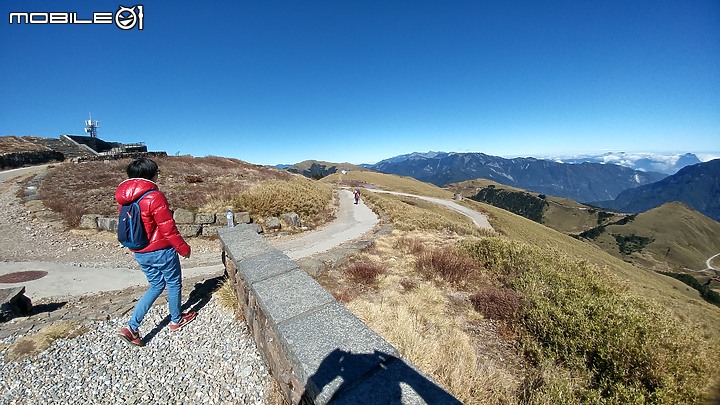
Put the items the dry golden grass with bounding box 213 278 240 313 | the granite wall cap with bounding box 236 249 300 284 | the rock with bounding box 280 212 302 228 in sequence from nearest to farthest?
the granite wall cap with bounding box 236 249 300 284 → the dry golden grass with bounding box 213 278 240 313 → the rock with bounding box 280 212 302 228

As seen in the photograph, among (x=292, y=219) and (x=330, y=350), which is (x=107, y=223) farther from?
(x=330, y=350)

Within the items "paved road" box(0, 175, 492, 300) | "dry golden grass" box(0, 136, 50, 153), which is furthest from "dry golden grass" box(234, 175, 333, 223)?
"dry golden grass" box(0, 136, 50, 153)

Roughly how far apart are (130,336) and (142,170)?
2590 mm

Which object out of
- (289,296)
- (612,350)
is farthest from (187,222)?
(612,350)

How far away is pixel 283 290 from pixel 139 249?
93.2 inches

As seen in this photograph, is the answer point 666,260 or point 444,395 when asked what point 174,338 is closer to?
point 444,395

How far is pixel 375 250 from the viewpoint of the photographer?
1021 cm

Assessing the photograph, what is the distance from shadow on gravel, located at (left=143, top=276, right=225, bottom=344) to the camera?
16.0 ft

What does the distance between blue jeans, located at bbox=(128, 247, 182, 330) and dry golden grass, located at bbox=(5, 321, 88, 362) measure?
110 cm

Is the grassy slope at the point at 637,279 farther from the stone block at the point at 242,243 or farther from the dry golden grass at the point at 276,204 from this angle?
the dry golden grass at the point at 276,204

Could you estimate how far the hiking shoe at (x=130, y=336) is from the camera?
4.38m

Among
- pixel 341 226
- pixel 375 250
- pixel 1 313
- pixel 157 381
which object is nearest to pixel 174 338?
pixel 157 381

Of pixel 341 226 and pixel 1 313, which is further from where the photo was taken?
pixel 341 226

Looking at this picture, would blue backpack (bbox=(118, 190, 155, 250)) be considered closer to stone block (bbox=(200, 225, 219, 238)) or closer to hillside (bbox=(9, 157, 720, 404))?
hillside (bbox=(9, 157, 720, 404))
